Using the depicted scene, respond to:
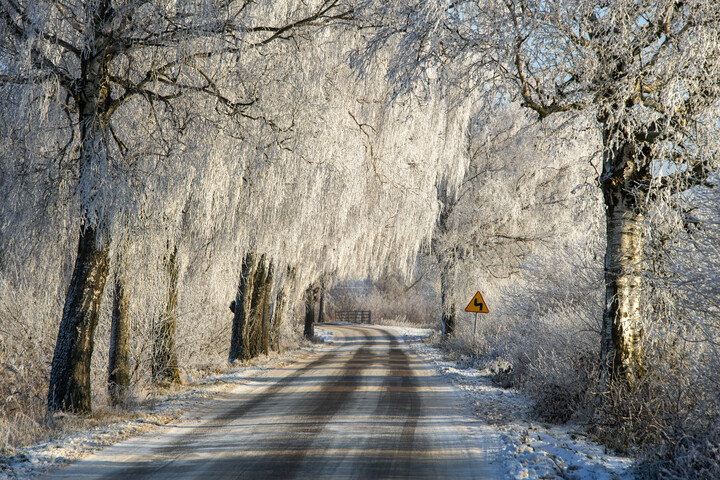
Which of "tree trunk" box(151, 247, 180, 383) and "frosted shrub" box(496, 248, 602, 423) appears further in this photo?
"tree trunk" box(151, 247, 180, 383)

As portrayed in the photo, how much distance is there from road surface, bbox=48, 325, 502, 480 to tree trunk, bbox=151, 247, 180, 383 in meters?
1.48

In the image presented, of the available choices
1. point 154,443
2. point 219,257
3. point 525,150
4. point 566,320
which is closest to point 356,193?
point 219,257

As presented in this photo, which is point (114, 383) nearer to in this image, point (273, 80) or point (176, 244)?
point (176, 244)

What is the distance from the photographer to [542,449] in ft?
21.0

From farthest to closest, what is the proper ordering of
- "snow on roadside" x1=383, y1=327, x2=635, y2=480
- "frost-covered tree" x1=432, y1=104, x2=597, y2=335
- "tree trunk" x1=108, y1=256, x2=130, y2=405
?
"frost-covered tree" x1=432, y1=104, x2=597, y2=335, "tree trunk" x1=108, y1=256, x2=130, y2=405, "snow on roadside" x1=383, y1=327, x2=635, y2=480

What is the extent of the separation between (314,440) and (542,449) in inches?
108

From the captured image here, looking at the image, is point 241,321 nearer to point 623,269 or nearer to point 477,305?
point 477,305

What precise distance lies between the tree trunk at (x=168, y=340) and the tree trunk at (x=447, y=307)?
12928mm

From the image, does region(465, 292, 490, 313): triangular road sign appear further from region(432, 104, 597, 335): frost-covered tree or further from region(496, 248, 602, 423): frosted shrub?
region(432, 104, 597, 335): frost-covered tree

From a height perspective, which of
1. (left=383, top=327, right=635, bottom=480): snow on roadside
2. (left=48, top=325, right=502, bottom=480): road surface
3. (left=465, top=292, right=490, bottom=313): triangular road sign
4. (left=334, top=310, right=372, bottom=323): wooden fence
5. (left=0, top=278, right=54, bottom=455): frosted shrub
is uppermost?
(left=465, top=292, right=490, bottom=313): triangular road sign

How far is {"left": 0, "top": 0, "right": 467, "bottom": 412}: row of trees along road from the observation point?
7.37 metres

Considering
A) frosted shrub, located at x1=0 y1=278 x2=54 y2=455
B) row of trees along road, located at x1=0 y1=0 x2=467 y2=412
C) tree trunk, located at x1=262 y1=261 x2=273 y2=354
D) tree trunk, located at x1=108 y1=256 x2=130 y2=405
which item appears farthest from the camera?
tree trunk, located at x1=262 y1=261 x2=273 y2=354

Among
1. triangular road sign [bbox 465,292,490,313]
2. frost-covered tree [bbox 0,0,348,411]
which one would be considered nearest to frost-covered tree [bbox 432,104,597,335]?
triangular road sign [bbox 465,292,490,313]

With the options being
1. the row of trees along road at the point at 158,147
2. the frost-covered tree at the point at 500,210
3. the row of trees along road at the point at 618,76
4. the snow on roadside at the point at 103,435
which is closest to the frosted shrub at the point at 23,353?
the row of trees along road at the point at 158,147
